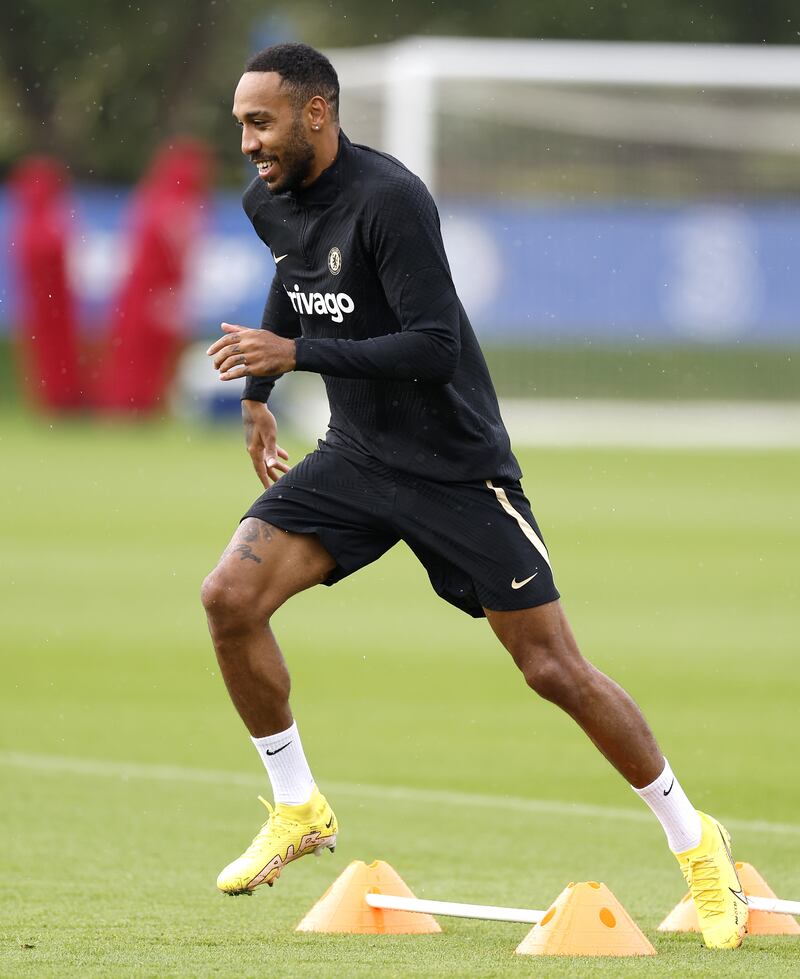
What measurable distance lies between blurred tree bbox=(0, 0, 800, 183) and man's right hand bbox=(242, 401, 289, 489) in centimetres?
3902

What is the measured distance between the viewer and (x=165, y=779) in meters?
8.88

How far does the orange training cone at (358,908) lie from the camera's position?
598cm

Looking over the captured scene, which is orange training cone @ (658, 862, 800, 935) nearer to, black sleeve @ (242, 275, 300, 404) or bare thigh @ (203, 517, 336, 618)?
bare thigh @ (203, 517, 336, 618)

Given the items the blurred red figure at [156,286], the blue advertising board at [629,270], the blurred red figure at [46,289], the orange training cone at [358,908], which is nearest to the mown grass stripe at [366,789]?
the orange training cone at [358,908]

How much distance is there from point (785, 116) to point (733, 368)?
11.4 ft

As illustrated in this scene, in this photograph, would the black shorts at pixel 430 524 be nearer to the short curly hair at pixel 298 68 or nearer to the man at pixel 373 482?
the man at pixel 373 482

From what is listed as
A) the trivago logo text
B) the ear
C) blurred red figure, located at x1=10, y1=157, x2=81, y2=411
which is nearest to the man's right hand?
the trivago logo text

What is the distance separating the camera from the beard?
5.96m

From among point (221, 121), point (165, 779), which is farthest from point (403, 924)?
point (221, 121)

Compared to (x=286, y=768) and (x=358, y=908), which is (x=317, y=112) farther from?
(x=358, y=908)

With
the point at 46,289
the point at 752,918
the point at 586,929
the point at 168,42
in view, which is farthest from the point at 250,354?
the point at 168,42

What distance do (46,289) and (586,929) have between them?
27.2 m

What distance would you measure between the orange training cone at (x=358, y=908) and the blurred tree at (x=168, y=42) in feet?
131

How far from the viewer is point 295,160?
19.6 ft
